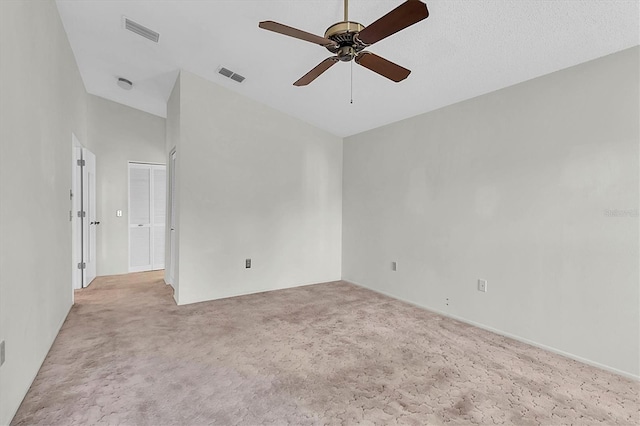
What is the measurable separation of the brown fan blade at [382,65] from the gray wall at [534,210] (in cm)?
161

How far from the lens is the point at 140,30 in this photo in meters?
3.24

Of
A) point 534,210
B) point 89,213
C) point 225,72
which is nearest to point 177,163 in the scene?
point 225,72

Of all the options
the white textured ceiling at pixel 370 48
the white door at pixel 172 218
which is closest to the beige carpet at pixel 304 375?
the white door at pixel 172 218

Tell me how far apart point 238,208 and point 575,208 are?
3760mm

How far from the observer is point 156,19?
3025 mm

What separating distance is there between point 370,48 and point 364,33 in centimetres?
126

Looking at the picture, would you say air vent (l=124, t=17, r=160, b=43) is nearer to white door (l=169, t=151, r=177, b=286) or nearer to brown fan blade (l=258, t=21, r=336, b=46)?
white door (l=169, t=151, r=177, b=286)

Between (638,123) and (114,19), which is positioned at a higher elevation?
(114,19)

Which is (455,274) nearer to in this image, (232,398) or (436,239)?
(436,239)

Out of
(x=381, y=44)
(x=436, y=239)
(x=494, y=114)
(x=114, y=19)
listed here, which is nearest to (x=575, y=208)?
(x=494, y=114)

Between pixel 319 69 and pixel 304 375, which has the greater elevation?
pixel 319 69

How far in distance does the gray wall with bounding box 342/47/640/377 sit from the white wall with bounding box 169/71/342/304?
1.32m

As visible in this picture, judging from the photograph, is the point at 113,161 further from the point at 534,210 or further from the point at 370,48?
the point at 534,210

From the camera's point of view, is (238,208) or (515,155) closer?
(515,155)
